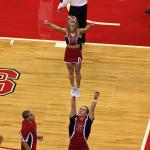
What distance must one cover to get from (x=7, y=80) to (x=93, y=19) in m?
3.86

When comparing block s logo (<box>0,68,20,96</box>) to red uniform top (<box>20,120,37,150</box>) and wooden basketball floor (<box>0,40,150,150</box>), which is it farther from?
red uniform top (<box>20,120,37,150</box>)

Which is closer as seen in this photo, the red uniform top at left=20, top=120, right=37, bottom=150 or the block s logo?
the red uniform top at left=20, top=120, right=37, bottom=150

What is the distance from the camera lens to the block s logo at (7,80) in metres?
13.0

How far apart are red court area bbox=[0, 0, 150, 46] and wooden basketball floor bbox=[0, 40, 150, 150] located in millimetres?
485

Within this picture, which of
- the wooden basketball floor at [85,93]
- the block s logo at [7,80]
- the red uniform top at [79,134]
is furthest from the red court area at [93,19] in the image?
the red uniform top at [79,134]

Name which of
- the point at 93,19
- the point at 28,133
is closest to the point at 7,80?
the point at 93,19

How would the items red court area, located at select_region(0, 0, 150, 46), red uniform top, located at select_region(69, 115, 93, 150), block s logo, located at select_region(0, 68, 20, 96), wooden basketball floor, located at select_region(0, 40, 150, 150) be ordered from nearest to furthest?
1. red uniform top, located at select_region(69, 115, 93, 150)
2. wooden basketball floor, located at select_region(0, 40, 150, 150)
3. block s logo, located at select_region(0, 68, 20, 96)
4. red court area, located at select_region(0, 0, 150, 46)

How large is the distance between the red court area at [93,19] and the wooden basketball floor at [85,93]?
0.48m

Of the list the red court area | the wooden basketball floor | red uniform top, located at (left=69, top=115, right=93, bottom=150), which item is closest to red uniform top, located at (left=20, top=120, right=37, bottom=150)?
red uniform top, located at (left=69, top=115, right=93, bottom=150)

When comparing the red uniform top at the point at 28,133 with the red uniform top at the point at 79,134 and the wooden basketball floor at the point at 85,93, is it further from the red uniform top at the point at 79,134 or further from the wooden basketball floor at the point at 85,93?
the wooden basketball floor at the point at 85,93

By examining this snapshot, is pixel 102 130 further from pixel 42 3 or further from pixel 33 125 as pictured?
pixel 42 3

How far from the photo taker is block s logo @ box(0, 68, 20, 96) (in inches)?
514

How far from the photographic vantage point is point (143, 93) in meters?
12.9

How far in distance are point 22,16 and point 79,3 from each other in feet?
9.95
